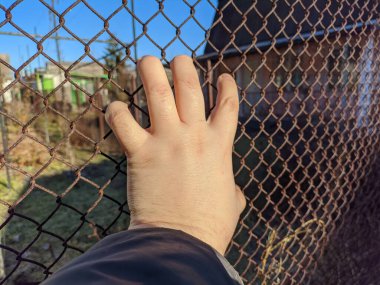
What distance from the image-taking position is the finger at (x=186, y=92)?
104cm

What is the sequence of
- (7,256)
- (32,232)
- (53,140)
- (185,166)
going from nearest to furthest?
1. (185,166)
2. (7,256)
3. (32,232)
4. (53,140)

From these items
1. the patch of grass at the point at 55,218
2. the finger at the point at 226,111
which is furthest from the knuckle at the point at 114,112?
the patch of grass at the point at 55,218

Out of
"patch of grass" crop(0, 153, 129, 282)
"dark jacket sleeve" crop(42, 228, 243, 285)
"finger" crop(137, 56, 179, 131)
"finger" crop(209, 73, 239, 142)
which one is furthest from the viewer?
"patch of grass" crop(0, 153, 129, 282)

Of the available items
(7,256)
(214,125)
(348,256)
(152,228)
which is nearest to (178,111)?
(214,125)

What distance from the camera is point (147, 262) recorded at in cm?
70

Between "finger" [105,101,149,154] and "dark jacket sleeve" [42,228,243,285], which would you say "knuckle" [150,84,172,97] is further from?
"dark jacket sleeve" [42,228,243,285]

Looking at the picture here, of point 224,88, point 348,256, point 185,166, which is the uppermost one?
point 224,88

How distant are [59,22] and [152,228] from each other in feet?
2.25

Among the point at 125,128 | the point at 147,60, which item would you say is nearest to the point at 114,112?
the point at 125,128

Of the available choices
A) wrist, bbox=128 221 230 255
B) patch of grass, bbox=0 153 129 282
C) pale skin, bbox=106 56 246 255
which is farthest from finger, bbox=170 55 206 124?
patch of grass, bbox=0 153 129 282

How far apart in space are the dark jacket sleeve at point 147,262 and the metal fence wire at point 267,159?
407mm

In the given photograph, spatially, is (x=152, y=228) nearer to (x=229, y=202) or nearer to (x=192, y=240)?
(x=192, y=240)

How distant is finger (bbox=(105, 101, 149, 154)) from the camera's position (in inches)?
38.9

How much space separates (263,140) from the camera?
6.43 m
